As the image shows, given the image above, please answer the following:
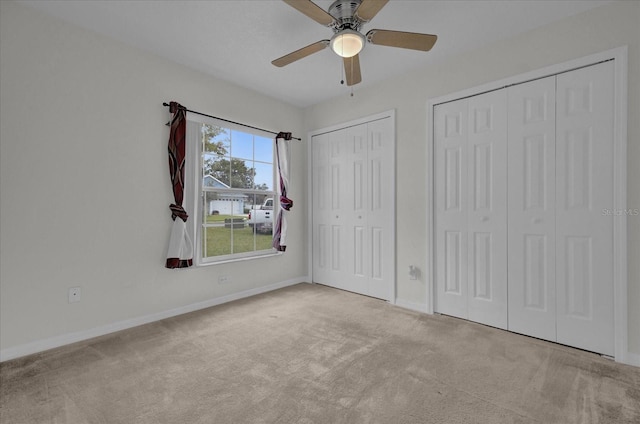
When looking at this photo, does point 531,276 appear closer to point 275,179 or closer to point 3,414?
point 275,179

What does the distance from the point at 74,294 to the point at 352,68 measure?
305cm

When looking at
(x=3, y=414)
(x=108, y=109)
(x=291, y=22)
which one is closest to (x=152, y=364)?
(x=3, y=414)

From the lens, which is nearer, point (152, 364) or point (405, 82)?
point (152, 364)

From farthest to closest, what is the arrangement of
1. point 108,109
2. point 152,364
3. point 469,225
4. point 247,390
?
point 469,225 → point 108,109 → point 152,364 → point 247,390

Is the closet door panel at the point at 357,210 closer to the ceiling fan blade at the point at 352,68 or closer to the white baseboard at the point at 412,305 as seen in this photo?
the white baseboard at the point at 412,305

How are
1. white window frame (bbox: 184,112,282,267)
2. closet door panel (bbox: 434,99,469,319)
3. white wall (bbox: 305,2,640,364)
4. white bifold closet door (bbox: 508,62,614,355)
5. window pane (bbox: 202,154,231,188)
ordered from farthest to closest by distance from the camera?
window pane (bbox: 202,154,231,188) → white window frame (bbox: 184,112,282,267) → closet door panel (bbox: 434,99,469,319) → white bifold closet door (bbox: 508,62,614,355) → white wall (bbox: 305,2,640,364)

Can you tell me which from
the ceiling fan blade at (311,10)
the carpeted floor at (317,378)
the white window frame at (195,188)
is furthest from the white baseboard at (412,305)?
the ceiling fan blade at (311,10)

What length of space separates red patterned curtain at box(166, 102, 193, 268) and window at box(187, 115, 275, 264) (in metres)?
0.14

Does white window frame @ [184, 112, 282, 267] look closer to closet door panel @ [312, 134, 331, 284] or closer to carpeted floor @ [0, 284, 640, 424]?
carpeted floor @ [0, 284, 640, 424]

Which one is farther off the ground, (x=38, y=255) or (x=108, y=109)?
(x=108, y=109)

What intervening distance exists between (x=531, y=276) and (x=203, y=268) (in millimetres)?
3292

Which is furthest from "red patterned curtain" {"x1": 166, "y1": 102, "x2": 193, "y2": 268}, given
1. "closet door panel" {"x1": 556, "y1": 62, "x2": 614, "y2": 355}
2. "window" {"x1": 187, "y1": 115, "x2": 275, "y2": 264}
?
"closet door panel" {"x1": 556, "y1": 62, "x2": 614, "y2": 355}

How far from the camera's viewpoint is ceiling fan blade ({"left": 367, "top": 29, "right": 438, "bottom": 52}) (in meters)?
2.02

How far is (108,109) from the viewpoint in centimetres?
264
